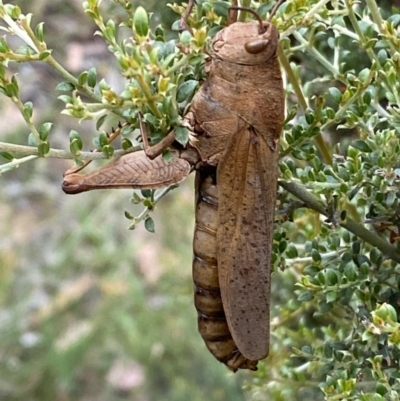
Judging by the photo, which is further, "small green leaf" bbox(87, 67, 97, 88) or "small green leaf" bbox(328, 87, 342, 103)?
"small green leaf" bbox(328, 87, 342, 103)

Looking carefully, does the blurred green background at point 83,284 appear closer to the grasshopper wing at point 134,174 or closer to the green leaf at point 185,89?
the grasshopper wing at point 134,174

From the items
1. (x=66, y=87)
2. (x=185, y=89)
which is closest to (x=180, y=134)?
(x=185, y=89)

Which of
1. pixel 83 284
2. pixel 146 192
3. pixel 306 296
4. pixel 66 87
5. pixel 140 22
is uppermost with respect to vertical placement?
pixel 140 22

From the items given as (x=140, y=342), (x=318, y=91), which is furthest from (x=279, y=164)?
(x=140, y=342)

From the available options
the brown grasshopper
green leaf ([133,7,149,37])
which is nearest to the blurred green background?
the brown grasshopper

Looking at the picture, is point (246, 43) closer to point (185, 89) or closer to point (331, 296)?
point (185, 89)

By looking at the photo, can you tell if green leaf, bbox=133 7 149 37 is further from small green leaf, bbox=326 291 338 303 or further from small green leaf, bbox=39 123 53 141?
small green leaf, bbox=326 291 338 303
